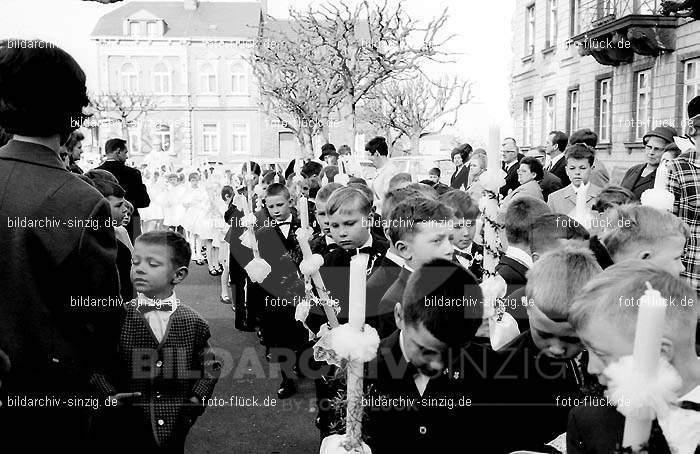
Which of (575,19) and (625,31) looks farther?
(575,19)

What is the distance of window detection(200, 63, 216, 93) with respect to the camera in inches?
1986

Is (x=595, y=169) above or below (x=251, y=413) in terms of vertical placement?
above

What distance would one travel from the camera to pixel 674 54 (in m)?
16.0

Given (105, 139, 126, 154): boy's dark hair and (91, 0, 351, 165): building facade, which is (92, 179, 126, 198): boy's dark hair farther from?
(91, 0, 351, 165): building facade

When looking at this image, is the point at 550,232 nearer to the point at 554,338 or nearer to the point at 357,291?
the point at 554,338

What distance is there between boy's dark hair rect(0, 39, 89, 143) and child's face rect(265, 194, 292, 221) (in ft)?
14.0

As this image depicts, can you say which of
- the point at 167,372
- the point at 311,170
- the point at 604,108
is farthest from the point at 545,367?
the point at 604,108

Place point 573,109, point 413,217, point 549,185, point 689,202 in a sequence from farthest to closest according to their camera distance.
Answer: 1. point 573,109
2. point 549,185
3. point 689,202
4. point 413,217

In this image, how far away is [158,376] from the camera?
3160 mm

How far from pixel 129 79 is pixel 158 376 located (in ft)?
163

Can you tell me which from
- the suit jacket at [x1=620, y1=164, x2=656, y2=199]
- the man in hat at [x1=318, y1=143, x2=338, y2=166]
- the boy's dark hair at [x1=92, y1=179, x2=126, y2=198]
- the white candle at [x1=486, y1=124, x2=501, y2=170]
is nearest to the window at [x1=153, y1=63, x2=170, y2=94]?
the man in hat at [x1=318, y1=143, x2=338, y2=166]

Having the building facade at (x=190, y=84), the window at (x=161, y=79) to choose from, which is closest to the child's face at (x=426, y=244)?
the building facade at (x=190, y=84)

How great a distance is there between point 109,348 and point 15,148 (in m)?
0.65

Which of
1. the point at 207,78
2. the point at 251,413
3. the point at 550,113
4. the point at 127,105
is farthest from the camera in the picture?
→ the point at 207,78
